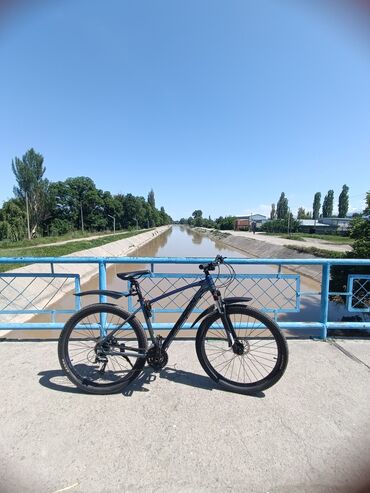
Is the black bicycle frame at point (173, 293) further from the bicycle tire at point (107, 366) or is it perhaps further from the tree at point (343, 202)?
the tree at point (343, 202)

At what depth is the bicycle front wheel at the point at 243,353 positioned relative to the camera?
2223 mm

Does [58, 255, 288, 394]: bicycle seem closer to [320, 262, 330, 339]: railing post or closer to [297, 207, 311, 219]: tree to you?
[320, 262, 330, 339]: railing post

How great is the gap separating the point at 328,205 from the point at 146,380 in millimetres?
89265

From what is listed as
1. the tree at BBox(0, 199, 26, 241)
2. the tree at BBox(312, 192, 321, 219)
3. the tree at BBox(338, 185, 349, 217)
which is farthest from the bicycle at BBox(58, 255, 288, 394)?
the tree at BBox(312, 192, 321, 219)

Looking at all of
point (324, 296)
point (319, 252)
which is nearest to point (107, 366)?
point (324, 296)

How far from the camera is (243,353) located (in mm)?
2355

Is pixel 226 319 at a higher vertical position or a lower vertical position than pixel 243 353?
higher

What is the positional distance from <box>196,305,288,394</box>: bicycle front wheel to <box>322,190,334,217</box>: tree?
87.3 meters

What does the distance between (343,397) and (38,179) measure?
40.3 metres

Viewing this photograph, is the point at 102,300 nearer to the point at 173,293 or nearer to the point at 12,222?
the point at 173,293

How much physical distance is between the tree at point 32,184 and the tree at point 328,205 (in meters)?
76.8

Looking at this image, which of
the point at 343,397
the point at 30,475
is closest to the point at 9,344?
the point at 30,475

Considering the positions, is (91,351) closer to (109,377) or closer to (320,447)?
(109,377)

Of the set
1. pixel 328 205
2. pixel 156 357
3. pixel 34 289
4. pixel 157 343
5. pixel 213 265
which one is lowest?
pixel 34 289
